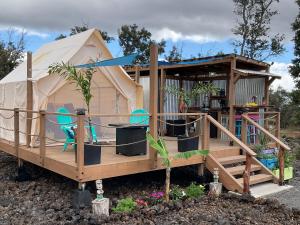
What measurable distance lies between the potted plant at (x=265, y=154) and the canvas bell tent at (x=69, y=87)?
319 cm

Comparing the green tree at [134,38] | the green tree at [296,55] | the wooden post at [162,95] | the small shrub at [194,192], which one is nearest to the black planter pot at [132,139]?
the small shrub at [194,192]

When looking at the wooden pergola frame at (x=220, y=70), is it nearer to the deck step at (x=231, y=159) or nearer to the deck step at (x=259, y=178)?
the deck step at (x=231, y=159)

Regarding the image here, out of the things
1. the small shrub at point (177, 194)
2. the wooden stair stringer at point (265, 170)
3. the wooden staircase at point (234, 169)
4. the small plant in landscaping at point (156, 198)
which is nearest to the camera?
the small plant in landscaping at point (156, 198)

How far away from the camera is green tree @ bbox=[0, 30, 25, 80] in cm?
1677

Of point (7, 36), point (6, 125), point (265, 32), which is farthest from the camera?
point (265, 32)

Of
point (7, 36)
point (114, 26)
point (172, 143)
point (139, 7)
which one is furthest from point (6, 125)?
point (114, 26)

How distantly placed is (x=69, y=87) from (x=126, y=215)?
13.8ft

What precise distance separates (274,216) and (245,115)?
2865mm

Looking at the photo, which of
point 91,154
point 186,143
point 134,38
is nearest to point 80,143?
point 91,154

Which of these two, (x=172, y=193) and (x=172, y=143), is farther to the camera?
(x=172, y=143)

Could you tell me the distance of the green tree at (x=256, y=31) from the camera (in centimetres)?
2169

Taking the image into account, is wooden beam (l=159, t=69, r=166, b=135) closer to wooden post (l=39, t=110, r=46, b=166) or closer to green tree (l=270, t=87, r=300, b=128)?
wooden post (l=39, t=110, r=46, b=166)

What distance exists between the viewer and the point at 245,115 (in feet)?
25.4

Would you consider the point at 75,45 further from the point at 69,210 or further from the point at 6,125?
the point at 69,210
